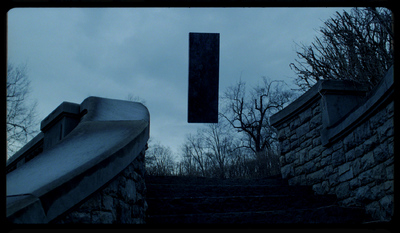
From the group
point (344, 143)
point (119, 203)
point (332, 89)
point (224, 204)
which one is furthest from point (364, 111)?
point (119, 203)

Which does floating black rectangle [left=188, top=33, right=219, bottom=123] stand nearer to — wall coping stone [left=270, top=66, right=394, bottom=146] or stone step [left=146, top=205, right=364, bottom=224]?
stone step [left=146, top=205, right=364, bottom=224]

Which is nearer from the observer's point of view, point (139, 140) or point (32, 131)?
point (139, 140)

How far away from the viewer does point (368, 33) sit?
6.23 m

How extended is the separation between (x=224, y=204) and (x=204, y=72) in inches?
64.6

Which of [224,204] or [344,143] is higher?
[344,143]

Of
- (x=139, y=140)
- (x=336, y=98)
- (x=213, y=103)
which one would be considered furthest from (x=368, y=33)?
(x=139, y=140)

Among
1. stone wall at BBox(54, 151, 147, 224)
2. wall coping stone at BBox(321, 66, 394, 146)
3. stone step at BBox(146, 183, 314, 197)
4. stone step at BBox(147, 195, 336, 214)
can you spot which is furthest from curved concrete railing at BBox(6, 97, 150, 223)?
wall coping stone at BBox(321, 66, 394, 146)

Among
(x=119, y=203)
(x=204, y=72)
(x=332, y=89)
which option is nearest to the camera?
(x=119, y=203)

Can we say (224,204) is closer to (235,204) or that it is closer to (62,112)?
(235,204)

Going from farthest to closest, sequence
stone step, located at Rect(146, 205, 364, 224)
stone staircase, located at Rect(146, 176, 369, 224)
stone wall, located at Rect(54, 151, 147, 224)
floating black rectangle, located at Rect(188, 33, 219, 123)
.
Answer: stone staircase, located at Rect(146, 176, 369, 224), stone step, located at Rect(146, 205, 364, 224), floating black rectangle, located at Rect(188, 33, 219, 123), stone wall, located at Rect(54, 151, 147, 224)

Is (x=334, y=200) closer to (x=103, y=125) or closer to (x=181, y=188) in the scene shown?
(x=181, y=188)

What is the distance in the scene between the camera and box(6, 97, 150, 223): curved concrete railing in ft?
9.05

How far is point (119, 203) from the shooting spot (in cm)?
378

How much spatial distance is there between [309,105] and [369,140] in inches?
59.7
